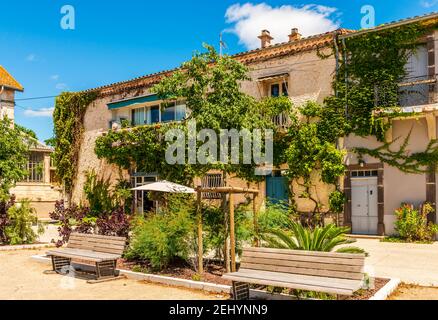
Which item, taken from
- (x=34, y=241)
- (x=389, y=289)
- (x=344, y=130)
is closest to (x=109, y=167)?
(x=34, y=241)

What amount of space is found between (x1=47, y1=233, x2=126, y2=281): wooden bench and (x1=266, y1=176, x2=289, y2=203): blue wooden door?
975 centimetres

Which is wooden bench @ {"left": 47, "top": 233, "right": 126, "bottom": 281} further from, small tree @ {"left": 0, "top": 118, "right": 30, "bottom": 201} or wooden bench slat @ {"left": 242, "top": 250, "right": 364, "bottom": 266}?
small tree @ {"left": 0, "top": 118, "right": 30, "bottom": 201}

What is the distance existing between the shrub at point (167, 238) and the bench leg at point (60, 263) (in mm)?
1825

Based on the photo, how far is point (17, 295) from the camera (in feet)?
25.1

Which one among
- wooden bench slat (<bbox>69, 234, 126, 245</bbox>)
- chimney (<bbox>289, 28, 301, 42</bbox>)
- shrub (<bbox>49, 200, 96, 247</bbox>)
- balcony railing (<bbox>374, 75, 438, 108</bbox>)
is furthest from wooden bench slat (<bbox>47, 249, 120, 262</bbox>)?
chimney (<bbox>289, 28, 301, 42</bbox>)

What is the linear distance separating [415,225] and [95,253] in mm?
10700

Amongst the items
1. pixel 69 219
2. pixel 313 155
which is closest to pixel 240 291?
pixel 69 219

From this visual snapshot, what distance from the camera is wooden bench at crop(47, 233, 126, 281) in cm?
895

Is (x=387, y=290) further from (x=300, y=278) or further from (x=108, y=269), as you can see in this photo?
(x=108, y=269)

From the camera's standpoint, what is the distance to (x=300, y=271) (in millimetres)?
6762

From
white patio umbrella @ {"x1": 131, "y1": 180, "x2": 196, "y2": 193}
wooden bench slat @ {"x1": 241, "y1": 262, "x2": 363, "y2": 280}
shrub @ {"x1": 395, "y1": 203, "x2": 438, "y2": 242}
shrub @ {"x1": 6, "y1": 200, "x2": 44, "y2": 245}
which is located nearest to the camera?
wooden bench slat @ {"x1": 241, "y1": 262, "x2": 363, "y2": 280}

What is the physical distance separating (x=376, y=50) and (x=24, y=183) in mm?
23526

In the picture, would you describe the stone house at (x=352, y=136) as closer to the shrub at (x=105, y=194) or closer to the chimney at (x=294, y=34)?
the chimney at (x=294, y=34)

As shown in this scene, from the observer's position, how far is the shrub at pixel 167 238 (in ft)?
29.9
